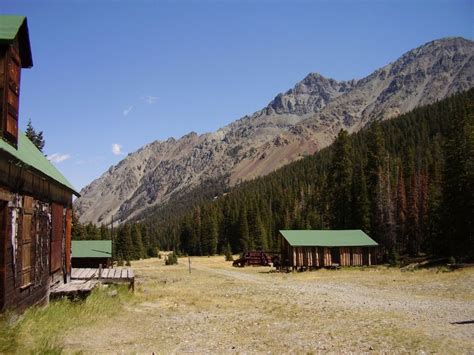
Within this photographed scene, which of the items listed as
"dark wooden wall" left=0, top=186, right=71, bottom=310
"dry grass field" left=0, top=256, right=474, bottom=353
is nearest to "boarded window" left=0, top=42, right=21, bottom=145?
"dark wooden wall" left=0, top=186, right=71, bottom=310

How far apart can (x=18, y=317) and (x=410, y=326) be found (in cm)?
1344

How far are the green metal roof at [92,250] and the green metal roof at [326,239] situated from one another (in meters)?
20.5

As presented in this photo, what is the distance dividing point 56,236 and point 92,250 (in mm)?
25300

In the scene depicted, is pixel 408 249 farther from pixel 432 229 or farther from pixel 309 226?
pixel 309 226

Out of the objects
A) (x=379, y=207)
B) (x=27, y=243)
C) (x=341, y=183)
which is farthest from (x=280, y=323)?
(x=341, y=183)

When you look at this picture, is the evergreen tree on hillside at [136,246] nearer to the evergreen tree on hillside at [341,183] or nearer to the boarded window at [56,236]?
the evergreen tree on hillside at [341,183]

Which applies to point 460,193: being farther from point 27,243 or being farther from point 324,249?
point 27,243

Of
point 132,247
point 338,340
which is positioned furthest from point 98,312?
point 132,247

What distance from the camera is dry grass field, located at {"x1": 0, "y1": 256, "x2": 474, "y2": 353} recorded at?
44.6 feet

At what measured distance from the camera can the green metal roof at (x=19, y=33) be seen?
13.1 m

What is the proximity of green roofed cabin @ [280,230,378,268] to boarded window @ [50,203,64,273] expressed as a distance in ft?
112

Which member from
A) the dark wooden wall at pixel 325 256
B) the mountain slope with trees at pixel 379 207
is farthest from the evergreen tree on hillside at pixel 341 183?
the dark wooden wall at pixel 325 256

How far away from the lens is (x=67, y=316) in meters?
16.4

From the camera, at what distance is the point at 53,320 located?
1505cm
